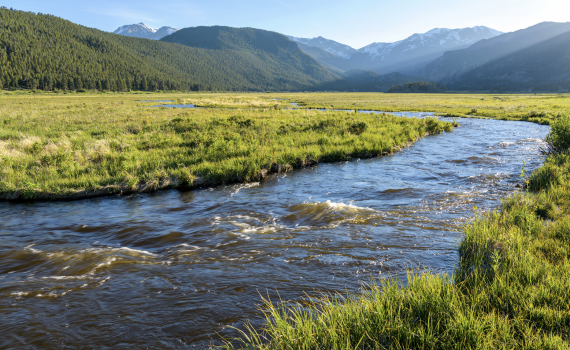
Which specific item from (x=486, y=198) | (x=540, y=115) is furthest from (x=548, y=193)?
(x=540, y=115)

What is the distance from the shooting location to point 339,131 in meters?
23.3

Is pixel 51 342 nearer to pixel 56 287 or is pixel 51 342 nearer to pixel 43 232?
pixel 56 287

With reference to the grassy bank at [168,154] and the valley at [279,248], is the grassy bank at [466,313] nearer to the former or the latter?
the valley at [279,248]

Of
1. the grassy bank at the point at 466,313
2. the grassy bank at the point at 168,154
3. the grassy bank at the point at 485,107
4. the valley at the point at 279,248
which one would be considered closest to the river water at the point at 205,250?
the valley at the point at 279,248

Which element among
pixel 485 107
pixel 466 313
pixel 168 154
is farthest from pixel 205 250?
pixel 485 107

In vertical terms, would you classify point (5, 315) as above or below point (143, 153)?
below

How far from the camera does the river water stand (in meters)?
4.88

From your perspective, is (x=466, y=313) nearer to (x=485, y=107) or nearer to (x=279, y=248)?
(x=279, y=248)

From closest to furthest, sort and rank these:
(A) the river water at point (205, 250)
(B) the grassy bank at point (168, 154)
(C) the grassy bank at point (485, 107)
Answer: (A) the river water at point (205, 250) < (B) the grassy bank at point (168, 154) < (C) the grassy bank at point (485, 107)

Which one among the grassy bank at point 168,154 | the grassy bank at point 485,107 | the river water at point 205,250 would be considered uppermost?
the grassy bank at point 485,107

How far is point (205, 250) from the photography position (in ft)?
24.3

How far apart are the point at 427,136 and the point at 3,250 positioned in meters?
28.6

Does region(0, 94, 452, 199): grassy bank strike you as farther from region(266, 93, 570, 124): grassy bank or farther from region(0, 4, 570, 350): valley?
region(266, 93, 570, 124): grassy bank

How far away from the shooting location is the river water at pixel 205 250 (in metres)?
4.88
